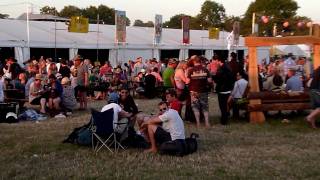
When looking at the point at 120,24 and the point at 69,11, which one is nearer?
the point at 120,24

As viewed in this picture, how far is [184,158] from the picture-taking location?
301 inches

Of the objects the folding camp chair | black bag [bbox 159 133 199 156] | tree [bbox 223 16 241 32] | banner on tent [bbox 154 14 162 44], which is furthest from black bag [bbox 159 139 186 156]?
tree [bbox 223 16 241 32]

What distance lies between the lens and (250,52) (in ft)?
38.8

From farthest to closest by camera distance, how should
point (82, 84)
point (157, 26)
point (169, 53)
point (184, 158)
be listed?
point (169, 53) < point (157, 26) < point (82, 84) < point (184, 158)

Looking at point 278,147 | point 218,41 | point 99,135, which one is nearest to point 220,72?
point 278,147

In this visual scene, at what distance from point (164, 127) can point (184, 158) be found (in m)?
0.67

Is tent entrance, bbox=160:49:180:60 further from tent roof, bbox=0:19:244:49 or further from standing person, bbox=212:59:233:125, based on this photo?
standing person, bbox=212:59:233:125

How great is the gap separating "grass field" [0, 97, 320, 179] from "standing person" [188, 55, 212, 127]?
505 mm

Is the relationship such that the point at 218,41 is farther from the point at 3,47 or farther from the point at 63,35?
the point at 3,47

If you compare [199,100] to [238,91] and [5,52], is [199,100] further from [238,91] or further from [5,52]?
[5,52]

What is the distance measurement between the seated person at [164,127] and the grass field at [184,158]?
1.03ft

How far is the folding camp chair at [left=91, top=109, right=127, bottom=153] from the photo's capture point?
794cm

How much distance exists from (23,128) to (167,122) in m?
3.92

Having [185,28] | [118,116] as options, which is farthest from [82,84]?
[185,28]
